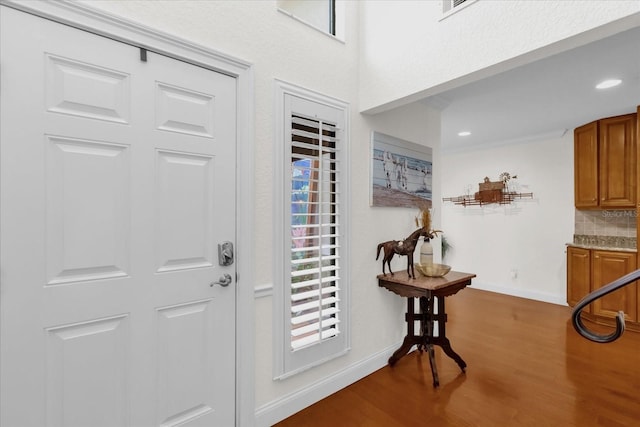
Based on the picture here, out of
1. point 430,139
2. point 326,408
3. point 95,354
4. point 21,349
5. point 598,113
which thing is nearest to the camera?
point 21,349

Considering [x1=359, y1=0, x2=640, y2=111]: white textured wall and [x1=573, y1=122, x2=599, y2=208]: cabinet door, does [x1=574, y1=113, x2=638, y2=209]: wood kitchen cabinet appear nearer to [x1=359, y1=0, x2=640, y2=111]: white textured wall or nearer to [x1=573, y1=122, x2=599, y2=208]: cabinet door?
Result: [x1=573, y1=122, x2=599, y2=208]: cabinet door

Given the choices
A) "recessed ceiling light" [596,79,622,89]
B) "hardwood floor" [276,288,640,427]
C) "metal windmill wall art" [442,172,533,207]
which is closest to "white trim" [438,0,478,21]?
"recessed ceiling light" [596,79,622,89]

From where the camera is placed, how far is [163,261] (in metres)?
1.55

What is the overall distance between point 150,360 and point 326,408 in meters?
1.19

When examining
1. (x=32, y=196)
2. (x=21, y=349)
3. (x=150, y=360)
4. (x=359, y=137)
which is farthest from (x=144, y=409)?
(x=359, y=137)

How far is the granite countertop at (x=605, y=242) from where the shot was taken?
149 inches

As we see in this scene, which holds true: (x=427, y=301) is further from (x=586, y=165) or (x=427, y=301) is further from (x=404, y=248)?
(x=586, y=165)

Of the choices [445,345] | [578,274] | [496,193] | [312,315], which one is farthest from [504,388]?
[496,193]

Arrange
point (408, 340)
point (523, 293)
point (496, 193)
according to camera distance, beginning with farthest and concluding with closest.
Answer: point (496, 193)
point (523, 293)
point (408, 340)

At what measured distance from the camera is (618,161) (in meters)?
3.78

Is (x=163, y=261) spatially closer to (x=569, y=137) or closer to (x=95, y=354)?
(x=95, y=354)

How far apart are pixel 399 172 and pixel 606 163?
3029mm

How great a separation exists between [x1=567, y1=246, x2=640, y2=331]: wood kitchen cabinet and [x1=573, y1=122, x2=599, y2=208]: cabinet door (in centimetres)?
66

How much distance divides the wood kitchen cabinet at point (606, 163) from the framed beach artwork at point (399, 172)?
8.17 ft
